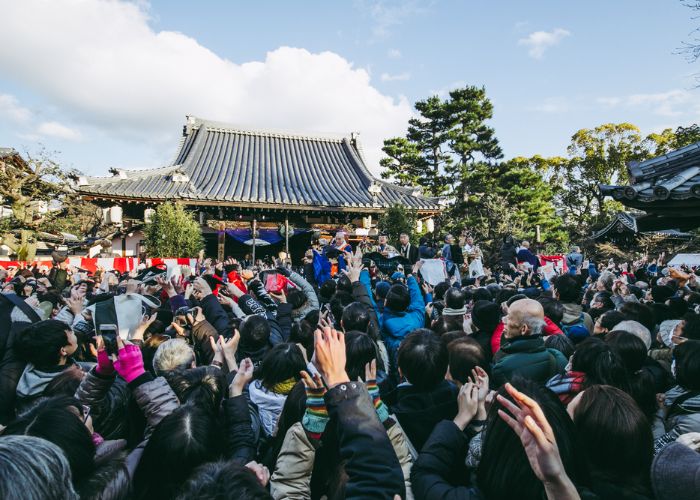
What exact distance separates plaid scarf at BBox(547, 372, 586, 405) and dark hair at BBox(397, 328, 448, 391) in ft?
1.70

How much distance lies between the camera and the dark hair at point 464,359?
2240mm

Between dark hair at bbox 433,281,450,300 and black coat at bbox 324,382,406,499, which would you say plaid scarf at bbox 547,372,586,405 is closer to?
black coat at bbox 324,382,406,499

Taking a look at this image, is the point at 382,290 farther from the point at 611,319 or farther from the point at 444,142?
the point at 444,142

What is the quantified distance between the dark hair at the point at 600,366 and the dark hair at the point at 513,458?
34.3 inches

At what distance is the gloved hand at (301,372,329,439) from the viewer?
4.74 ft

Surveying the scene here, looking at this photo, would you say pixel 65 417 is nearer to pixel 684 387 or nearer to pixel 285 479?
pixel 285 479

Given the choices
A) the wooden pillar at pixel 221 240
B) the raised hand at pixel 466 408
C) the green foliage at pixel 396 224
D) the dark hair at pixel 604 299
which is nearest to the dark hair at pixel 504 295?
the dark hair at pixel 604 299

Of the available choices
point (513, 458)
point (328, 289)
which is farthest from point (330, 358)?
point (328, 289)

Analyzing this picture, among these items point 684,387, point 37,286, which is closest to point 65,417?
point 684,387

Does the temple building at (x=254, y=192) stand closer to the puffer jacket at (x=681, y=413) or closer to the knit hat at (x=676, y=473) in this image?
the puffer jacket at (x=681, y=413)

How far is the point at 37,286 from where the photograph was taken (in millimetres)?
5820

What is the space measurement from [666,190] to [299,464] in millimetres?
3103

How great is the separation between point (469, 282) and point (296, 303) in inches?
162

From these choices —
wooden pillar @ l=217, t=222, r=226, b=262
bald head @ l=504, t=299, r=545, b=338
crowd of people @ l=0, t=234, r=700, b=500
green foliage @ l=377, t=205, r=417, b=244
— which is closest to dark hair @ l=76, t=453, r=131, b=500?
crowd of people @ l=0, t=234, r=700, b=500
